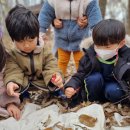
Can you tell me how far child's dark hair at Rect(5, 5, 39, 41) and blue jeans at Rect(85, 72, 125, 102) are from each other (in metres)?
→ 0.60

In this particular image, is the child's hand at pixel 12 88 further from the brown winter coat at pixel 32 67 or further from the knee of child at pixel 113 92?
the knee of child at pixel 113 92

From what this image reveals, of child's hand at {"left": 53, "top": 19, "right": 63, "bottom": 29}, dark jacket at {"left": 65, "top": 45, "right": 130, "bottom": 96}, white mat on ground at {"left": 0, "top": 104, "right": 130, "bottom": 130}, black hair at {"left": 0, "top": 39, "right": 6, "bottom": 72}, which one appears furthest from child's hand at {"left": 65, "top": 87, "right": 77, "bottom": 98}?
child's hand at {"left": 53, "top": 19, "right": 63, "bottom": 29}

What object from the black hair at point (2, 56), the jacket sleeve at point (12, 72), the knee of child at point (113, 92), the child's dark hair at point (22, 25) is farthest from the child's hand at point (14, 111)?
the knee of child at point (113, 92)

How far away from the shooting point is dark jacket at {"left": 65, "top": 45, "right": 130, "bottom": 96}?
285cm

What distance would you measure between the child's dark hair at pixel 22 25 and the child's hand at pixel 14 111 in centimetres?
56

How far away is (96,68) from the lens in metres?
2.95

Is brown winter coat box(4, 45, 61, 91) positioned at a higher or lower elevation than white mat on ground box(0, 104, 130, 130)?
higher

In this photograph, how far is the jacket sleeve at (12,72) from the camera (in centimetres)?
288

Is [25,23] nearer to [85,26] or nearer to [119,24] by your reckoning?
[119,24]

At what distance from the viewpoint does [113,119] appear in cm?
279

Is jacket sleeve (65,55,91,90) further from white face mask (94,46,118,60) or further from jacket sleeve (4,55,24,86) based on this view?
jacket sleeve (4,55,24,86)

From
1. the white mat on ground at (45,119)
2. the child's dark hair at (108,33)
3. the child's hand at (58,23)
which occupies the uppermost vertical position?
the child's dark hair at (108,33)

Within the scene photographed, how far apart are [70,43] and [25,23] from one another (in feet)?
3.40

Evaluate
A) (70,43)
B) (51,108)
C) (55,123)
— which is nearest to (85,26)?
(70,43)
